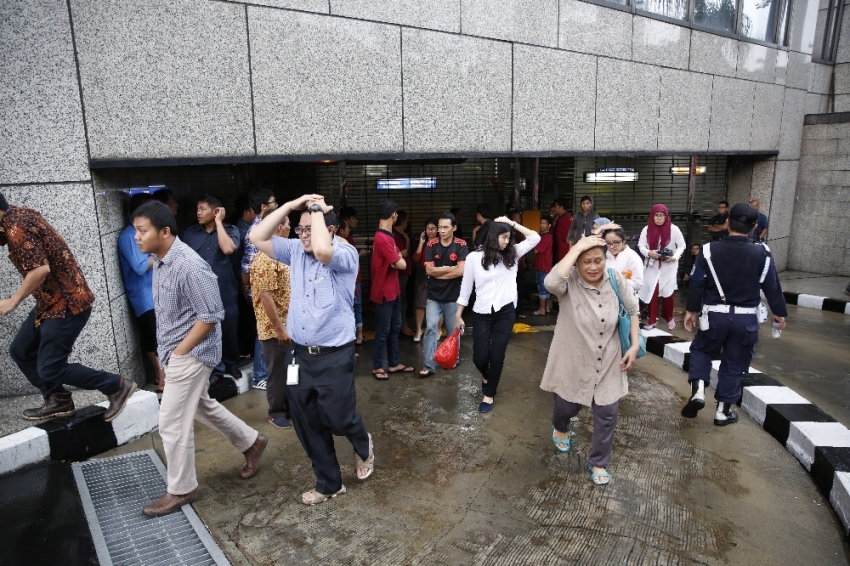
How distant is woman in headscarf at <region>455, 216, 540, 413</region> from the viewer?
17.2 ft

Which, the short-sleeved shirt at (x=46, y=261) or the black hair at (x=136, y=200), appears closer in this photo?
the short-sleeved shirt at (x=46, y=261)

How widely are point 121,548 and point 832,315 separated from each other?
33.3 feet

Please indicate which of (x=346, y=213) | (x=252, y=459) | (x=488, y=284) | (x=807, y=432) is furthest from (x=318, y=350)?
(x=807, y=432)

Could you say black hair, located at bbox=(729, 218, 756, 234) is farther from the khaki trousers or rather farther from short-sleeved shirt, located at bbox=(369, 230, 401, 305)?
the khaki trousers

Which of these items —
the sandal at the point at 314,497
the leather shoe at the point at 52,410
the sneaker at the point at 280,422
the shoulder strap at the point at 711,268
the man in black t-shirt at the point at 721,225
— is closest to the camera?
the sandal at the point at 314,497

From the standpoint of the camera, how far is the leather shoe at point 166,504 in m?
3.76

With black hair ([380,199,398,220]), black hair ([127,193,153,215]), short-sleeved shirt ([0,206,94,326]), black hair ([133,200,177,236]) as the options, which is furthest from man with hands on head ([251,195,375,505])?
black hair ([127,193,153,215])

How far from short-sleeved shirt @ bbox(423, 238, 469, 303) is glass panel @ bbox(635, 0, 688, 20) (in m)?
5.38

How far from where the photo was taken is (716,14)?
9.84m

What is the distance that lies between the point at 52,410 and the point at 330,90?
392 cm

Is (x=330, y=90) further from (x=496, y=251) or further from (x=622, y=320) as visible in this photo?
(x=622, y=320)

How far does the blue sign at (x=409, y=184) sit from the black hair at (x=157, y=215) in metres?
5.96

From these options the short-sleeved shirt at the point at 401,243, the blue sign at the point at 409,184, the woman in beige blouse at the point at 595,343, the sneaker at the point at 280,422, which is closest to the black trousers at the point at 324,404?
the sneaker at the point at 280,422

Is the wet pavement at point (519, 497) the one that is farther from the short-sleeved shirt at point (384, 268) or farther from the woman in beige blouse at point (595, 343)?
the short-sleeved shirt at point (384, 268)
